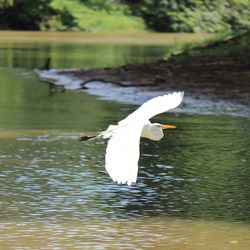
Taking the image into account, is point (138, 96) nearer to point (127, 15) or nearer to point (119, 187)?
point (119, 187)

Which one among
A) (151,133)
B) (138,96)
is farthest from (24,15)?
(151,133)

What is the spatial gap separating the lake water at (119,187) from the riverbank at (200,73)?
3027mm

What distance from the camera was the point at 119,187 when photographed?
1087cm

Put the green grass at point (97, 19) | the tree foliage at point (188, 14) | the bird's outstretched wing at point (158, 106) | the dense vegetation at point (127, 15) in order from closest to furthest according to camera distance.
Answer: the bird's outstretched wing at point (158, 106)
the dense vegetation at point (127, 15)
the green grass at point (97, 19)
the tree foliage at point (188, 14)

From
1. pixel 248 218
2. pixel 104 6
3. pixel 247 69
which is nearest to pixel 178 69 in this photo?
pixel 247 69

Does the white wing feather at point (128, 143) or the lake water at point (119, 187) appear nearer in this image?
the white wing feather at point (128, 143)

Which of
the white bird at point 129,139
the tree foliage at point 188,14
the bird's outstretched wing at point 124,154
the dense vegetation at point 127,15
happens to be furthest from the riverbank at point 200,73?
the tree foliage at point 188,14

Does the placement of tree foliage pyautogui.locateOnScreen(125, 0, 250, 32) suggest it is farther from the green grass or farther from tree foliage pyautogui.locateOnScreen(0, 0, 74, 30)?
tree foliage pyautogui.locateOnScreen(0, 0, 74, 30)

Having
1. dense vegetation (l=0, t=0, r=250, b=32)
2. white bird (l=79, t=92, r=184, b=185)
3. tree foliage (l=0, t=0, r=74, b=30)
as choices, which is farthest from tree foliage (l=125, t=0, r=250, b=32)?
white bird (l=79, t=92, r=184, b=185)

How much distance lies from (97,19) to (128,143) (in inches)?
2668

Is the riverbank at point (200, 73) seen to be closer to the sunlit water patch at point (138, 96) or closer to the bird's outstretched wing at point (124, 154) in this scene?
the sunlit water patch at point (138, 96)

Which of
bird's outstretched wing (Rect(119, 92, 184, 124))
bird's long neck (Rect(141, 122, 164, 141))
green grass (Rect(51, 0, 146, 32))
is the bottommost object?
green grass (Rect(51, 0, 146, 32))

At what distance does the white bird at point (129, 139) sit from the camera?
21.6ft

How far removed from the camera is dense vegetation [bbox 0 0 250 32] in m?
68.8
